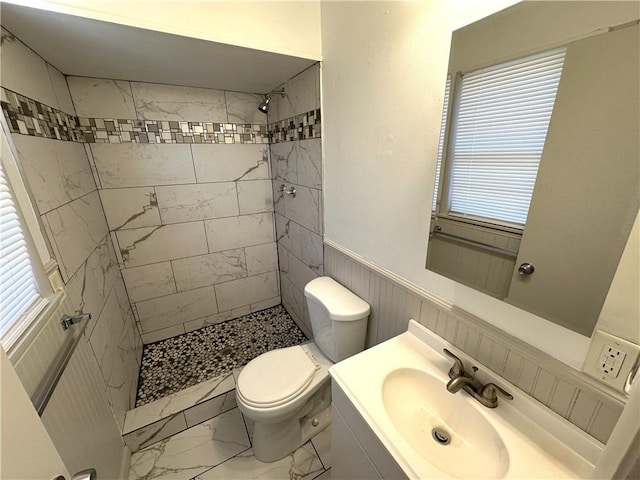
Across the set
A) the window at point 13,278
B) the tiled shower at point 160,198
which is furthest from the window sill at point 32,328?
the tiled shower at point 160,198

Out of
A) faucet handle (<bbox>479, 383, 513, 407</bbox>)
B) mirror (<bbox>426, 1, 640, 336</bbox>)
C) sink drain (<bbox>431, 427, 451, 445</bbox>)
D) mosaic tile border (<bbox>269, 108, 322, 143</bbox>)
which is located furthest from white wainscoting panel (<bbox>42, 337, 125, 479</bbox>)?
mosaic tile border (<bbox>269, 108, 322, 143</bbox>)

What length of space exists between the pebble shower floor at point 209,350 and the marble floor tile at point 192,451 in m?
0.29

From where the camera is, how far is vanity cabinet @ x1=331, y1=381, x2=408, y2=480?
0.75 metres

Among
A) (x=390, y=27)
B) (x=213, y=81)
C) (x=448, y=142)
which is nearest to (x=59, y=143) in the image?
(x=213, y=81)

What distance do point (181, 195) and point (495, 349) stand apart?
7.16 feet

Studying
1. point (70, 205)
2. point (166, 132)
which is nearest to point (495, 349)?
point (70, 205)

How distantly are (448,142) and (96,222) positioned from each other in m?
2.01

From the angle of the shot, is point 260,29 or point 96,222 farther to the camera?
point 96,222

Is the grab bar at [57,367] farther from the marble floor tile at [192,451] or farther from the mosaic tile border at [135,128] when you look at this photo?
the marble floor tile at [192,451]

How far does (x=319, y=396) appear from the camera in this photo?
1.54 meters

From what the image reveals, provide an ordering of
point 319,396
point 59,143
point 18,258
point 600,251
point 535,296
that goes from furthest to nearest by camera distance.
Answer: point 319,396 < point 59,143 < point 18,258 < point 535,296 < point 600,251

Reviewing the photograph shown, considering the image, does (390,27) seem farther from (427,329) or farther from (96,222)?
(96,222)

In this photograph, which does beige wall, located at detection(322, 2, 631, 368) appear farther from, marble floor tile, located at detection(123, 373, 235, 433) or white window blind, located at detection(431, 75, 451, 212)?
marble floor tile, located at detection(123, 373, 235, 433)

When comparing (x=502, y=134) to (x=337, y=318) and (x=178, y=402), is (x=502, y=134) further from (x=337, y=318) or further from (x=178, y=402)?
(x=178, y=402)
